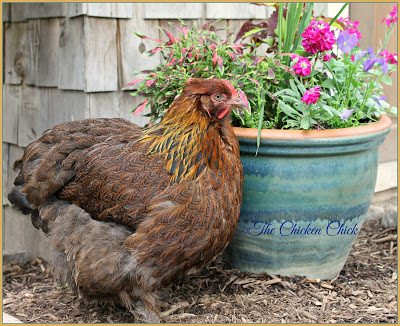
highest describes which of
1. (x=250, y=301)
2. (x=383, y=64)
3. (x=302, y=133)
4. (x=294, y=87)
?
(x=383, y=64)

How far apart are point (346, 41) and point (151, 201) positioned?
1.39 meters

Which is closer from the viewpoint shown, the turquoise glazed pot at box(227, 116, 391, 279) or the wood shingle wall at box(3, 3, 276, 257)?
the turquoise glazed pot at box(227, 116, 391, 279)

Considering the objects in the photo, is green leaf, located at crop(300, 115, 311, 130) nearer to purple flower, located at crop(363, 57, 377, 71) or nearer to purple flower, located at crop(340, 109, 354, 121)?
purple flower, located at crop(340, 109, 354, 121)

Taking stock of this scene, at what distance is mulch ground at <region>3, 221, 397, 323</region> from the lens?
9.43 ft

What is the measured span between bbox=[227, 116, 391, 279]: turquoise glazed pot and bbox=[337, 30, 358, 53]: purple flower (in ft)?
1.41

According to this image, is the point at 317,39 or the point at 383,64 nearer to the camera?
the point at 317,39

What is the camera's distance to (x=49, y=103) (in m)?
3.90

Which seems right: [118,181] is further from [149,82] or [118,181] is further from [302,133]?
[302,133]

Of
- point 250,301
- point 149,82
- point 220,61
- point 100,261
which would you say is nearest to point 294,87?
point 220,61

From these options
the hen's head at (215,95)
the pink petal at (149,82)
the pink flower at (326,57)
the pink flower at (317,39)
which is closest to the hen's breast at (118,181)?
the hen's head at (215,95)

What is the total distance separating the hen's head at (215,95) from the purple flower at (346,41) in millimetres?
844

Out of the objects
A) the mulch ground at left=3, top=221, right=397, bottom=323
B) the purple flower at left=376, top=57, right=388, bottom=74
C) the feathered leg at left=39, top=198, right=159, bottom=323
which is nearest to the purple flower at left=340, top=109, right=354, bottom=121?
the purple flower at left=376, top=57, right=388, bottom=74

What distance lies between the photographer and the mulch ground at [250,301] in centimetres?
288

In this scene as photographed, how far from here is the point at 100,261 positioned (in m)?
2.59
